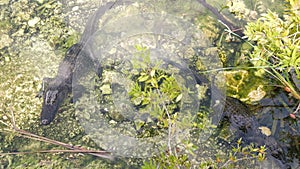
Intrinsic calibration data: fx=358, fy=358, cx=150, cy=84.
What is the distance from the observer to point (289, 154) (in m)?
2.51

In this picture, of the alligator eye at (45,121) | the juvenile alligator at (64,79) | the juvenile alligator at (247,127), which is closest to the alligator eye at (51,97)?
the juvenile alligator at (64,79)

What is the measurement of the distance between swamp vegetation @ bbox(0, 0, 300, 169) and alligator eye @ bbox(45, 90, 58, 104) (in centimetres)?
8

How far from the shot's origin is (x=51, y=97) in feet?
9.66

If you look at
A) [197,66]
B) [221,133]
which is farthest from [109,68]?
[221,133]

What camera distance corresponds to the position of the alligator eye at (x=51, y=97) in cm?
293

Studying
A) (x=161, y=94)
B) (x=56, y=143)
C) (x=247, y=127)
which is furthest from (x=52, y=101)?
(x=247, y=127)

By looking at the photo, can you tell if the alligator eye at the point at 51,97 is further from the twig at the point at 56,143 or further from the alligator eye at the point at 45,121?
the twig at the point at 56,143

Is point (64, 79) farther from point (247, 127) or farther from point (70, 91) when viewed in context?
point (247, 127)

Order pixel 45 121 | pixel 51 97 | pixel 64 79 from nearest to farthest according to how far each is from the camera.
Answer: pixel 45 121, pixel 51 97, pixel 64 79

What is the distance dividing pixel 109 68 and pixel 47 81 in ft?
1.80

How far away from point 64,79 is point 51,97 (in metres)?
0.21

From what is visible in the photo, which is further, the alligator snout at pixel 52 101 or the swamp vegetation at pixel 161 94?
the alligator snout at pixel 52 101

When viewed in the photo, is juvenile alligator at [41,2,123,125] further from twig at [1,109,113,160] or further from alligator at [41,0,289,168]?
twig at [1,109,113,160]

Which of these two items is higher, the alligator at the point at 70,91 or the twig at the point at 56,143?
the alligator at the point at 70,91
